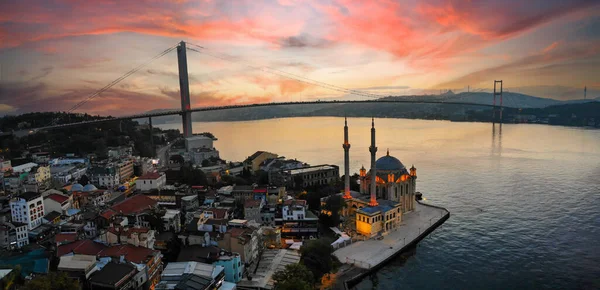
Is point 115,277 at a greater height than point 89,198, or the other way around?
point 89,198

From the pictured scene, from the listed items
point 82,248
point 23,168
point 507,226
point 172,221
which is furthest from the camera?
point 23,168

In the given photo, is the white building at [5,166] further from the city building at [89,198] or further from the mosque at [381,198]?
the mosque at [381,198]

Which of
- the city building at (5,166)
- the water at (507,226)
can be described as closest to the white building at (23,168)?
the city building at (5,166)

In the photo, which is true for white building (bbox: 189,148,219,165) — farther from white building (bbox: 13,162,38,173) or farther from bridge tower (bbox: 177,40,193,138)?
white building (bbox: 13,162,38,173)

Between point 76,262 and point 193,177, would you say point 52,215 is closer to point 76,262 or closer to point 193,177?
point 76,262

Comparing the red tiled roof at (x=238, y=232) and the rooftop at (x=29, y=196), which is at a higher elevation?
the rooftop at (x=29, y=196)

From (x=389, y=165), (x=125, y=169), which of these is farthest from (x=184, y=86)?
(x=389, y=165)
